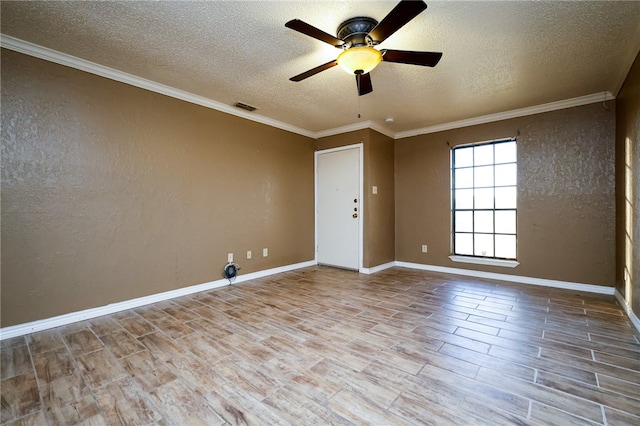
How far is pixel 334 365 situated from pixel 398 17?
2.32 m

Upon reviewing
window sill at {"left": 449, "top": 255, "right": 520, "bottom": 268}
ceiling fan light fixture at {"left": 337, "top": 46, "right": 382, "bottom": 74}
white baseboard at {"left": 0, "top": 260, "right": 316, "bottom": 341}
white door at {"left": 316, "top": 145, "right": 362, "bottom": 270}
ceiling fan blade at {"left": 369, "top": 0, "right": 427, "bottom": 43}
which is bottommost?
white baseboard at {"left": 0, "top": 260, "right": 316, "bottom": 341}

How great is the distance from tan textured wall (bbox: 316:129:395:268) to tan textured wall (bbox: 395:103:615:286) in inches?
37.8

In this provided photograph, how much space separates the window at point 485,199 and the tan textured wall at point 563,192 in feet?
0.41

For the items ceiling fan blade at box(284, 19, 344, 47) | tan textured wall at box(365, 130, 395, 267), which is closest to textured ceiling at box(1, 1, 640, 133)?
ceiling fan blade at box(284, 19, 344, 47)

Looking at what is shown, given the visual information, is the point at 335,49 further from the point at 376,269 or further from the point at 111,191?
the point at 376,269

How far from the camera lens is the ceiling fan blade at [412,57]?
214cm

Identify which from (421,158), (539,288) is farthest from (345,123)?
(539,288)

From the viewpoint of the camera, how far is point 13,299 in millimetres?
2400

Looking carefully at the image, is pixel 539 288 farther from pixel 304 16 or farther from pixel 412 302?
pixel 304 16

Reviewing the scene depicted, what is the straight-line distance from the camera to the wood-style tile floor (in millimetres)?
1487

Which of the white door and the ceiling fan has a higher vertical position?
the ceiling fan

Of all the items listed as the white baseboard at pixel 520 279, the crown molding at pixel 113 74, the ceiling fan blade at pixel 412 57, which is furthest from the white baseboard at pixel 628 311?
the crown molding at pixel 113 74

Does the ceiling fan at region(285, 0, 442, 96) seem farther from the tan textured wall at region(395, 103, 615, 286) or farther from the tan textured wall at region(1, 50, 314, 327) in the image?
the tan textured wall at region(395, 103, 615, 286)

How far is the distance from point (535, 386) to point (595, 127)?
365 centimetres
